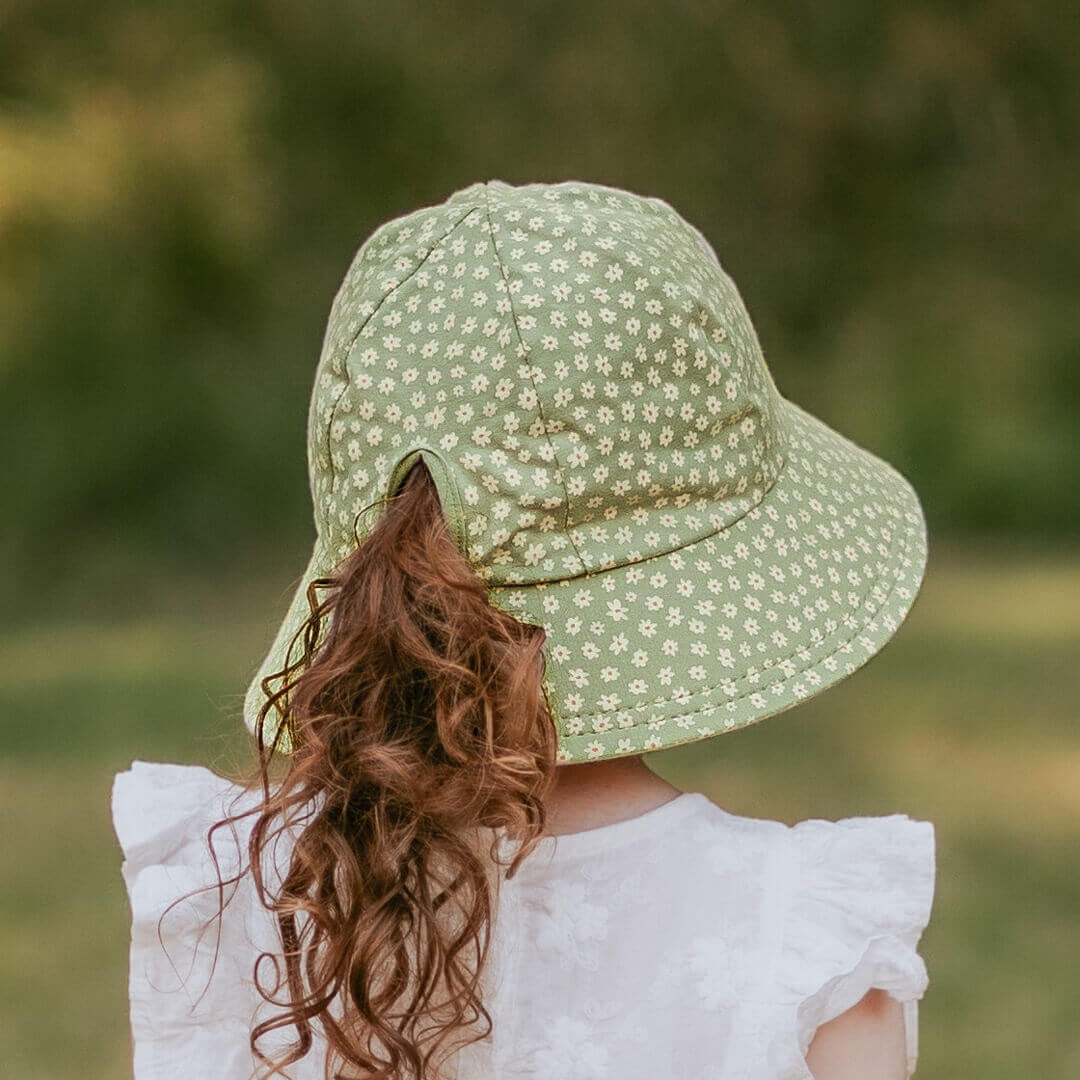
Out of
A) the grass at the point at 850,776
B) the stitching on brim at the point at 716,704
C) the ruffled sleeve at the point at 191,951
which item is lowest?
the grass at the point at 850,776

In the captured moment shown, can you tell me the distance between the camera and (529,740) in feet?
1.78

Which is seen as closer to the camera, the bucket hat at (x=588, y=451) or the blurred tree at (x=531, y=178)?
the bucket hat at (x=588, y=451)

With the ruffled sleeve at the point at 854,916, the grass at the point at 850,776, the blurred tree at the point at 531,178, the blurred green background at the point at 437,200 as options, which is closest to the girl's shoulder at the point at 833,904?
the ruffled sleeve at the point at 854,916

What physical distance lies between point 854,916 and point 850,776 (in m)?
1.82

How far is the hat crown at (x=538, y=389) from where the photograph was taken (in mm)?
576

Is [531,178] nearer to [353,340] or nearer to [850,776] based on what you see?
[850,776]

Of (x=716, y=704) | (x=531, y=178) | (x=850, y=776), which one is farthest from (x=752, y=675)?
(x=531, y=178)

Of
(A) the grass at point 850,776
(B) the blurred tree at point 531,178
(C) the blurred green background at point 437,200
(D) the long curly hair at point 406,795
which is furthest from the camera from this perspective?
(B) the blurred tree at point 531,178

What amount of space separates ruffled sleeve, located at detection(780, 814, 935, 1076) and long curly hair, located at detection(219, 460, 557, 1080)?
97mm

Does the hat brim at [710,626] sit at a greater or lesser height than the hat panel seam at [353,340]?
lesser

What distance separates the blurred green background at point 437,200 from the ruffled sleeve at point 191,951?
274 centimetres

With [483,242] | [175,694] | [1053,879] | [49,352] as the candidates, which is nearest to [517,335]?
[483,242]

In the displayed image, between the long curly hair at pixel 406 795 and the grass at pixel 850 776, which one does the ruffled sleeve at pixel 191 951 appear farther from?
the grass at pixel 850 776

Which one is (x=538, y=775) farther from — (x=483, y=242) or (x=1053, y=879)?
(x=1053, y=879)
